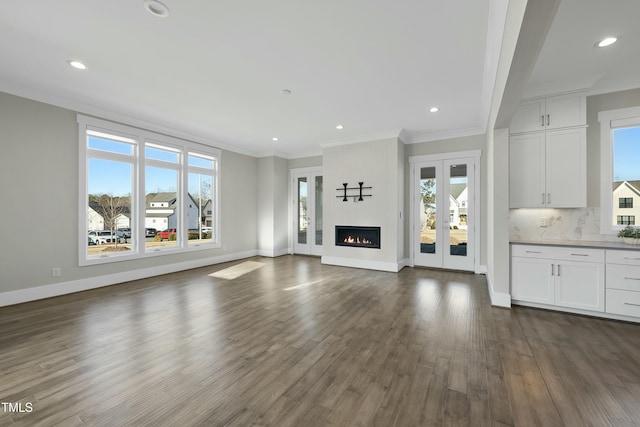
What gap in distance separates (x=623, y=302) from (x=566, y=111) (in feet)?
8.01

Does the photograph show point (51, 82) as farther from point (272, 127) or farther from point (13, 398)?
point (13, 398)

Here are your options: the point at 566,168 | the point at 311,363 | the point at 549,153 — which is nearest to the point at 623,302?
the point at 566,168

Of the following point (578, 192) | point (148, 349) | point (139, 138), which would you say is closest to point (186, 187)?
point (139, 138)

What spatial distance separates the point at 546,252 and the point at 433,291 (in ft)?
5.22

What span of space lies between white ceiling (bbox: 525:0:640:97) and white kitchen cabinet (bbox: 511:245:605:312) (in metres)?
2.15

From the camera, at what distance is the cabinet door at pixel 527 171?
12.2 ft

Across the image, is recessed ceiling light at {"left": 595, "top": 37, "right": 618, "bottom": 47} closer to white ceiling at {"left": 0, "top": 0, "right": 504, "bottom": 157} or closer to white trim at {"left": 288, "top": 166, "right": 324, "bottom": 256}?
white ceiling at {"left": 0, "top": 0, "right": 504, "bottom": 157}

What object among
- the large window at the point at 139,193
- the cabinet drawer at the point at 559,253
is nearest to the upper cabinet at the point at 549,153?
the cabinet drawer at the point at 559,253

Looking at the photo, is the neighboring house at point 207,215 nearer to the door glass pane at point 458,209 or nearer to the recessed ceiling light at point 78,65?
the recessed ceiling light at point 78,65

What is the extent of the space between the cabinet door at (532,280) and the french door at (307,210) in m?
4.79

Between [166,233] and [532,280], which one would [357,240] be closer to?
[532,280]

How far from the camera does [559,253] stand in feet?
11.0

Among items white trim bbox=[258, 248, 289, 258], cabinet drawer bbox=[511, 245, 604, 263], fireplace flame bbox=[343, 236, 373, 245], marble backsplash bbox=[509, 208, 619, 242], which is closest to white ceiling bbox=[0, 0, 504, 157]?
marble backsplash bbox=[509, 208, 619, 242]

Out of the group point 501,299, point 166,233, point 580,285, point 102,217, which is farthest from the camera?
point 166,233
